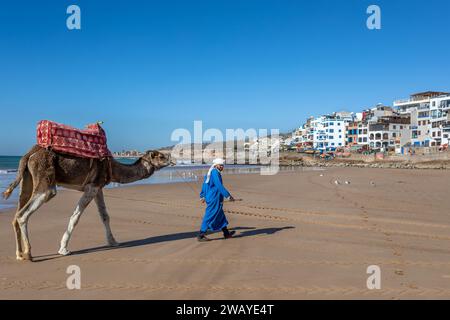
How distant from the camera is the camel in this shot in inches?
285

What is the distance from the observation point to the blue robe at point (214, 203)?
8.95 metres

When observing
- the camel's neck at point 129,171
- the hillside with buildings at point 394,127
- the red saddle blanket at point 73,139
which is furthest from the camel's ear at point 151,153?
the hillside with buildings at point 394,127

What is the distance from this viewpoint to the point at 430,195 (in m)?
17.7

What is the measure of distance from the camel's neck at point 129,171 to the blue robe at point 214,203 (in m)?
1.39

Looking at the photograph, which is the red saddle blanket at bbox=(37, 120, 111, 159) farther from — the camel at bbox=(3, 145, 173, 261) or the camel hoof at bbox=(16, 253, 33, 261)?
the camel hoof at bbox=(16, 253, 33, 261)

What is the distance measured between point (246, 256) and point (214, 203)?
202cm

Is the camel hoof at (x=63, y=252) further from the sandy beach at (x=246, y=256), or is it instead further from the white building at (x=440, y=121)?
the white building at (x=440, y=121)

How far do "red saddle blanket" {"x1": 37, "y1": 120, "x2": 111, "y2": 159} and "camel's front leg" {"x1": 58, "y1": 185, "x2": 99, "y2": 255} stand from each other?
676mm

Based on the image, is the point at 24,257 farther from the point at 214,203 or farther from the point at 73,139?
the point at 214,203

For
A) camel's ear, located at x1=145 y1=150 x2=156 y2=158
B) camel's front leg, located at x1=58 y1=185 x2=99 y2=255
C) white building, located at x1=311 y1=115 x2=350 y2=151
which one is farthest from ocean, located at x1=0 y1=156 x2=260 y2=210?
white building, located at x1=311 y1=115 x2=350 y2=151

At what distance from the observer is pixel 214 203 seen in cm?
917

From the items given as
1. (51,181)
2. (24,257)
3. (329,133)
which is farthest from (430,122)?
(24,257)

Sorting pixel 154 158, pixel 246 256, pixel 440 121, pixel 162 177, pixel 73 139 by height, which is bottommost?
pixel 162 177
